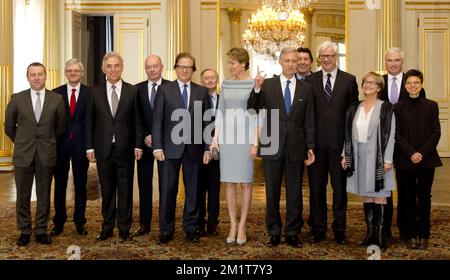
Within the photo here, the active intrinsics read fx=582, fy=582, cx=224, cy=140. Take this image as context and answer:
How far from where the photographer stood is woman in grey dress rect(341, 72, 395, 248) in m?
4.27

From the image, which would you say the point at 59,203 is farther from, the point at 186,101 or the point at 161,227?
the point at 186,101

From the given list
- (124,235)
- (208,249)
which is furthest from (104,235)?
(208,249)

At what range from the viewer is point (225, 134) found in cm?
446

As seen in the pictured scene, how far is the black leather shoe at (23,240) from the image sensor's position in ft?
14.5

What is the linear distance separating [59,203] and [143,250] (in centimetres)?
102

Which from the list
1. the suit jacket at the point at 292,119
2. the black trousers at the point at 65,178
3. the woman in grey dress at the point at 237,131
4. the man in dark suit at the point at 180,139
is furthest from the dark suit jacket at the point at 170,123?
the black trousers at the point at 65,178

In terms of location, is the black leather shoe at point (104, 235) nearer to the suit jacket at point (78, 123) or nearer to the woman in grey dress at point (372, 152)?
the suit jacket at point (78, 123)

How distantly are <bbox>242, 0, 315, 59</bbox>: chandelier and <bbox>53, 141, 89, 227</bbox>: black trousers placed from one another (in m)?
7.52

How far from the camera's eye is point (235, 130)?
4.44m

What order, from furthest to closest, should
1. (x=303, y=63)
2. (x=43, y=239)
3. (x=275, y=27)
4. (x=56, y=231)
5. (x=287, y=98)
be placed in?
(x=275, y=27), (x=303, y=63), (x=56, y=231), (x=43, y=239), (x=287, y=98)

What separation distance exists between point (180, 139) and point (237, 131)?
0.46 m

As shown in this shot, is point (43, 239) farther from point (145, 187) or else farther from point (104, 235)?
point (145, 187)
